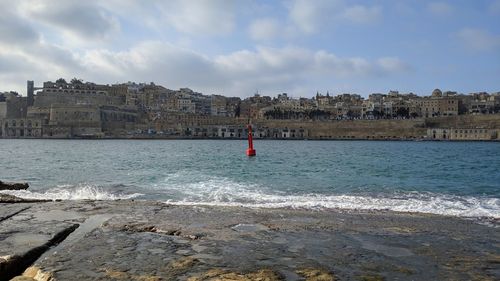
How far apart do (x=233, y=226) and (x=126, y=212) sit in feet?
8.15

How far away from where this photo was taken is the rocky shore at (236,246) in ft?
16.3

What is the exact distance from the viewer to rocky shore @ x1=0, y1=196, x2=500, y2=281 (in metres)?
4.96

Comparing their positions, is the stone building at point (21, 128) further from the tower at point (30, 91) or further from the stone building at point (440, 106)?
the stone building at point (440, 106)

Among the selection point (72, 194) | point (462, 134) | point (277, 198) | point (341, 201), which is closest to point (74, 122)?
point (462, 134)

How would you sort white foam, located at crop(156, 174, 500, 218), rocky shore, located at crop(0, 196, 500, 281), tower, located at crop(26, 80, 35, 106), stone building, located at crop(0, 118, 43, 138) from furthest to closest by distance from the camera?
tower, located at crop(26, 80, 35, 106) → stone building, located at crop(0, 118, 43, 138) → white foam, located at crop(156, 174, 500, 218) → rocky shore, located at crop(0, 196, 500, 281)

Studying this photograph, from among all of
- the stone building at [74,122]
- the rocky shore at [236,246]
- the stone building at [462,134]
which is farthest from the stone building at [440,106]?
the rocky shore at [236,246]

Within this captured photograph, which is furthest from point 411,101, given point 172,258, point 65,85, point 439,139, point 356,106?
point 172,258

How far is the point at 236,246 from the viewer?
6.21 metres

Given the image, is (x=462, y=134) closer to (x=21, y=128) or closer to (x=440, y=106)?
(x=440, y=106)

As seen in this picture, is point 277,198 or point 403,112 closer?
point 277,198

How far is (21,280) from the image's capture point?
181 inches

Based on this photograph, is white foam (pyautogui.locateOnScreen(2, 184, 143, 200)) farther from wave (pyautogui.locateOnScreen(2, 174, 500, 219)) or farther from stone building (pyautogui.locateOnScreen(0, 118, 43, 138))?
stone building (pyautogui.locateOnScreen(0, 118, 43, 138))

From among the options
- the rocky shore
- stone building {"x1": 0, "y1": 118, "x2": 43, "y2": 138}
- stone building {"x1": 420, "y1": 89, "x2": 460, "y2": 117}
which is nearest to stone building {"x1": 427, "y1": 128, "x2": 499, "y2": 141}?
stone building {"x1": 420, "y1": 89, "x2": 460, "y2": 117}

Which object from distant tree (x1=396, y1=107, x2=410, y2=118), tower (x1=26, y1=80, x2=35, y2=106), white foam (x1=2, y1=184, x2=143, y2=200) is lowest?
white foam (x1=2, y1=184, x2=143, y2=200)
